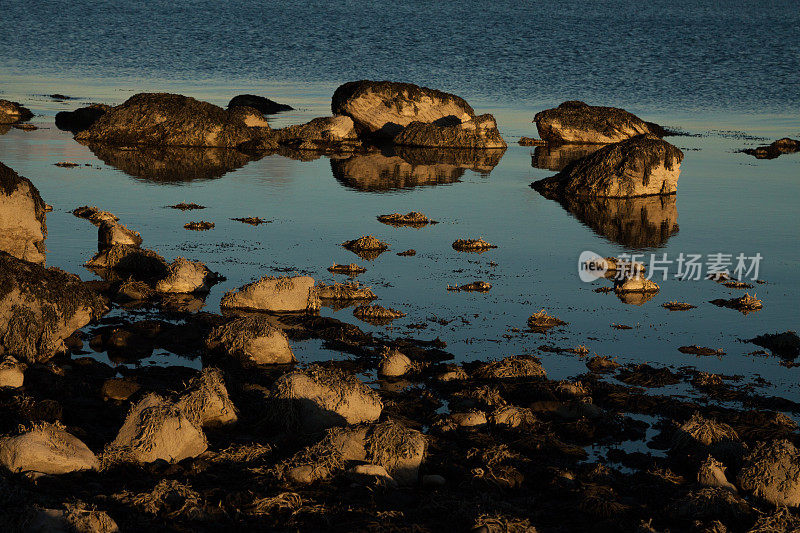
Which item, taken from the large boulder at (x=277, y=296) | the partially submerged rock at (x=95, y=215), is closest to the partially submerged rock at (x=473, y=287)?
the large boulder at (x=277, y=296)

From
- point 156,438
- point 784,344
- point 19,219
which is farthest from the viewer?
point 19,219

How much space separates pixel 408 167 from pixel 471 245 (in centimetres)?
1412

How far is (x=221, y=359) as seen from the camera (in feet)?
54.4

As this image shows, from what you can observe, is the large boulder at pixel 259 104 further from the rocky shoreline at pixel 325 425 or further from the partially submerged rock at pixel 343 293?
the partially submerged rock at pixel 343 293

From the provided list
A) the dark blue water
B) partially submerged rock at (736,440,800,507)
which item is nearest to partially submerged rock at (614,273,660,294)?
partially submerged rock at (736,440,800,507)

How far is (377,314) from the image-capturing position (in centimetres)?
1900

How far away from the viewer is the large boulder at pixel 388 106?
46281mm

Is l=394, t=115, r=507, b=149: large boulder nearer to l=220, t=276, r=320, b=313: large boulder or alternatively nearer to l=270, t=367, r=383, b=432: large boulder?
l=220, t=276, r=320, b=313: large boulder

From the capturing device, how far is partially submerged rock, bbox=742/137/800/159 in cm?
4357

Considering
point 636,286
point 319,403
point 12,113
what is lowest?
point 319,403

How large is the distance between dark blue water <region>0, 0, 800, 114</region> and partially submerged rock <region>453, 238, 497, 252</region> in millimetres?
38201

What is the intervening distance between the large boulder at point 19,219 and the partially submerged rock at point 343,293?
17.8 feet

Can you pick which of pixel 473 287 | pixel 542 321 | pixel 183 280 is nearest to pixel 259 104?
pixel 183 280

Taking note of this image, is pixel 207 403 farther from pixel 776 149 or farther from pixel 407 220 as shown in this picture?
pixel 776 149
